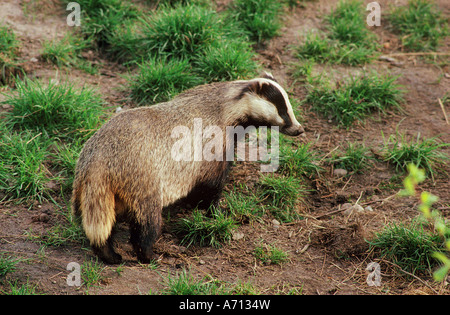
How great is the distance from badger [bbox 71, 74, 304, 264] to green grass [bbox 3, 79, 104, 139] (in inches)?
43.4

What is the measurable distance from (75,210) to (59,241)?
1.06 feet

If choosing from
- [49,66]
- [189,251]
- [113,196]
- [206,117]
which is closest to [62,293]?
[113,196]

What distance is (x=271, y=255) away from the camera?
4.05 meters

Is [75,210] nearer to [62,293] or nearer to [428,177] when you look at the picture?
[62,293]

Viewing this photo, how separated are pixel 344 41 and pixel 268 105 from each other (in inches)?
100

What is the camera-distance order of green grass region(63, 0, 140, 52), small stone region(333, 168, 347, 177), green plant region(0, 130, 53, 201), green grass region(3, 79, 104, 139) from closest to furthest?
green plant region(0, 130, 53, 201), green grass region(3, 79, 104, 139), small stone region(333, 168, 347, 177), green grass region(63, 0, 140, 52)

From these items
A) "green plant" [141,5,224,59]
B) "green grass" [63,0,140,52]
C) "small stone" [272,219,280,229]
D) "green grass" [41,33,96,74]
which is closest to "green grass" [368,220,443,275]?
"small stone" [272,219,280,229]

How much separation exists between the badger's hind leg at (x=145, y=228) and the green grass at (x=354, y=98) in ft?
8.54

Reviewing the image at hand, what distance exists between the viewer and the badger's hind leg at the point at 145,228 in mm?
3770

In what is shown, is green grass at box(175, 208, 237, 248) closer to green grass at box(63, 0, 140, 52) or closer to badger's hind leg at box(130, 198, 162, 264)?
badger's hind leg at box(130, 198, 162, 264)

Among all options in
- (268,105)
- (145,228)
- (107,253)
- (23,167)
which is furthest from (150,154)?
(23,167)

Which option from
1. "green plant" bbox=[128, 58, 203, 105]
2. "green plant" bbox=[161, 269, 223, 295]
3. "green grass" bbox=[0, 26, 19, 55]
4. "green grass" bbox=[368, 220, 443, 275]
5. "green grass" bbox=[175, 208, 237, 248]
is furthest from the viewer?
"green grass" bbox=[0, 26, 19, 55]

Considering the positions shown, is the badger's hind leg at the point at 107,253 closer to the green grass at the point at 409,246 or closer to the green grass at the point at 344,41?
the green grass at the point at 409,246

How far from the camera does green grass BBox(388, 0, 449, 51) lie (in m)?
6.61
